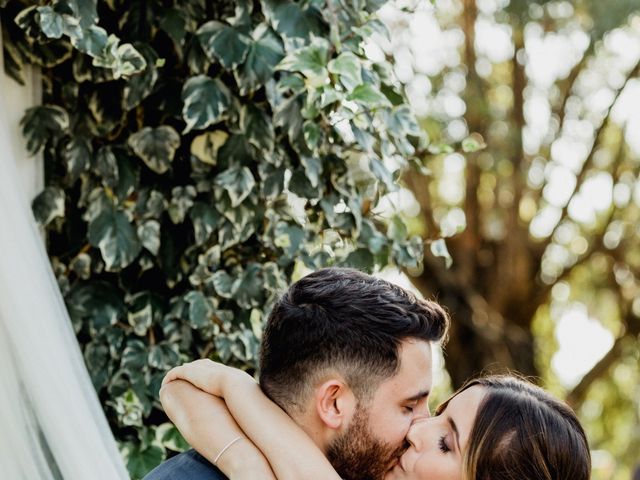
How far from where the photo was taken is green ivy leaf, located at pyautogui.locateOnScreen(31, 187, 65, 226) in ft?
7.32

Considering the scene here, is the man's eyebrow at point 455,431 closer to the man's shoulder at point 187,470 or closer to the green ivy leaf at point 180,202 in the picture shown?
the man's shoulder at point 187,470

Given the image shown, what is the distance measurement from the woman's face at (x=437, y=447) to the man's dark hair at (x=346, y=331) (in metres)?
0.13

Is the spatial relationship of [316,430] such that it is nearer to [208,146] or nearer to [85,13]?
[208,146]

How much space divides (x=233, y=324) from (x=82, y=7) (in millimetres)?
863

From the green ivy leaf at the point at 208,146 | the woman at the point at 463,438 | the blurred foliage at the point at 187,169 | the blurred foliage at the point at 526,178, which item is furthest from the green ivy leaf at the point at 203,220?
the blurred foliage at the point at 526,178

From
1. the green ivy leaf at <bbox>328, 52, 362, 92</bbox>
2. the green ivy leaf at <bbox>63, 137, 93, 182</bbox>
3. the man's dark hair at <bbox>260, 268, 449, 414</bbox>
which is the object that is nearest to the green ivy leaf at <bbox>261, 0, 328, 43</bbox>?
the green ivy leaf at <bbox>328, 52, 362, 92</bbox>

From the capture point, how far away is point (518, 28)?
5.35m

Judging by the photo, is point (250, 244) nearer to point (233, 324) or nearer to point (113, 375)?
point (233, 324)

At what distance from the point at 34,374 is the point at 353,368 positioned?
659 millimetres

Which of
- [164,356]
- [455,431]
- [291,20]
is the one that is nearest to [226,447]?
[455,431]

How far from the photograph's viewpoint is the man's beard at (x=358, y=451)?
166cm

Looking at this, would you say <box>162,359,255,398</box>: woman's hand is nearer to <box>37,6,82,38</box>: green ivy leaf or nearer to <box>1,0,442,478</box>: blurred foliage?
<box>1,0,442,478</box>: blurred foliage

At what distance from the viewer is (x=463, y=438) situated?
5.54 feet

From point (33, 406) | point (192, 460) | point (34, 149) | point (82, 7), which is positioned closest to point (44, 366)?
point (33, 406)
